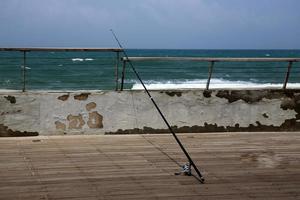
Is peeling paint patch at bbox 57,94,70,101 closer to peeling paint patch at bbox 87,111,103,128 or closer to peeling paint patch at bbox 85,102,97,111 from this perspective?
peeling paint patch at bbox 85,102,97,111

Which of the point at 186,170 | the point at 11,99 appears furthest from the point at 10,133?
the point at 186,170

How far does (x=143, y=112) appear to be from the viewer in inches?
278

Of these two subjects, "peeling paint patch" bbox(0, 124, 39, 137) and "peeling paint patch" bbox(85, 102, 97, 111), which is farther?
"peeling paint patch" bbox(85, 102, 97, 111)

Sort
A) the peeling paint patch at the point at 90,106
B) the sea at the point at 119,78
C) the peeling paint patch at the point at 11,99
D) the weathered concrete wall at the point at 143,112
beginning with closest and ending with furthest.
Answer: the peeling paint patch at the point at 11,99 → the weathered concrete wall at the point at 143,112 → the peeling paint patch at the point at 90,106 → the sea at the point at 119,78

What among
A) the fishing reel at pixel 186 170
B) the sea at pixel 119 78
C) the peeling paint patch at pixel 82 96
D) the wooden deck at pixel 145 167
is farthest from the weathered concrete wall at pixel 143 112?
the sea at pixel 119 78

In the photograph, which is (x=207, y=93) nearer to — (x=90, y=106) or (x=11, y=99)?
(x=90, y=106)

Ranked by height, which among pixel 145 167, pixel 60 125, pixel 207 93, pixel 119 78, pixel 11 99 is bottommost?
pixel 145 167

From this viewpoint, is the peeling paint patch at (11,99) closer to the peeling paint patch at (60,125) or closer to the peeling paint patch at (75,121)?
the peeling paint patch at (60,125)

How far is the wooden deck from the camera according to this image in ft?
14.5

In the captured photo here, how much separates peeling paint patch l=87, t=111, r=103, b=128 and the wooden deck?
198mm

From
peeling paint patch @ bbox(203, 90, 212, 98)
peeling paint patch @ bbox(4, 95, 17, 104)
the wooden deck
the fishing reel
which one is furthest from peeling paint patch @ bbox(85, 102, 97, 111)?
the fishing reel

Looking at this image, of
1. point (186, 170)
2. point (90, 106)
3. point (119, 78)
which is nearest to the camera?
point (186, 170)

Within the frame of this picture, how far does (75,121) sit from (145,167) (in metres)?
1.88

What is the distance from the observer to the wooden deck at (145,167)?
441cm
